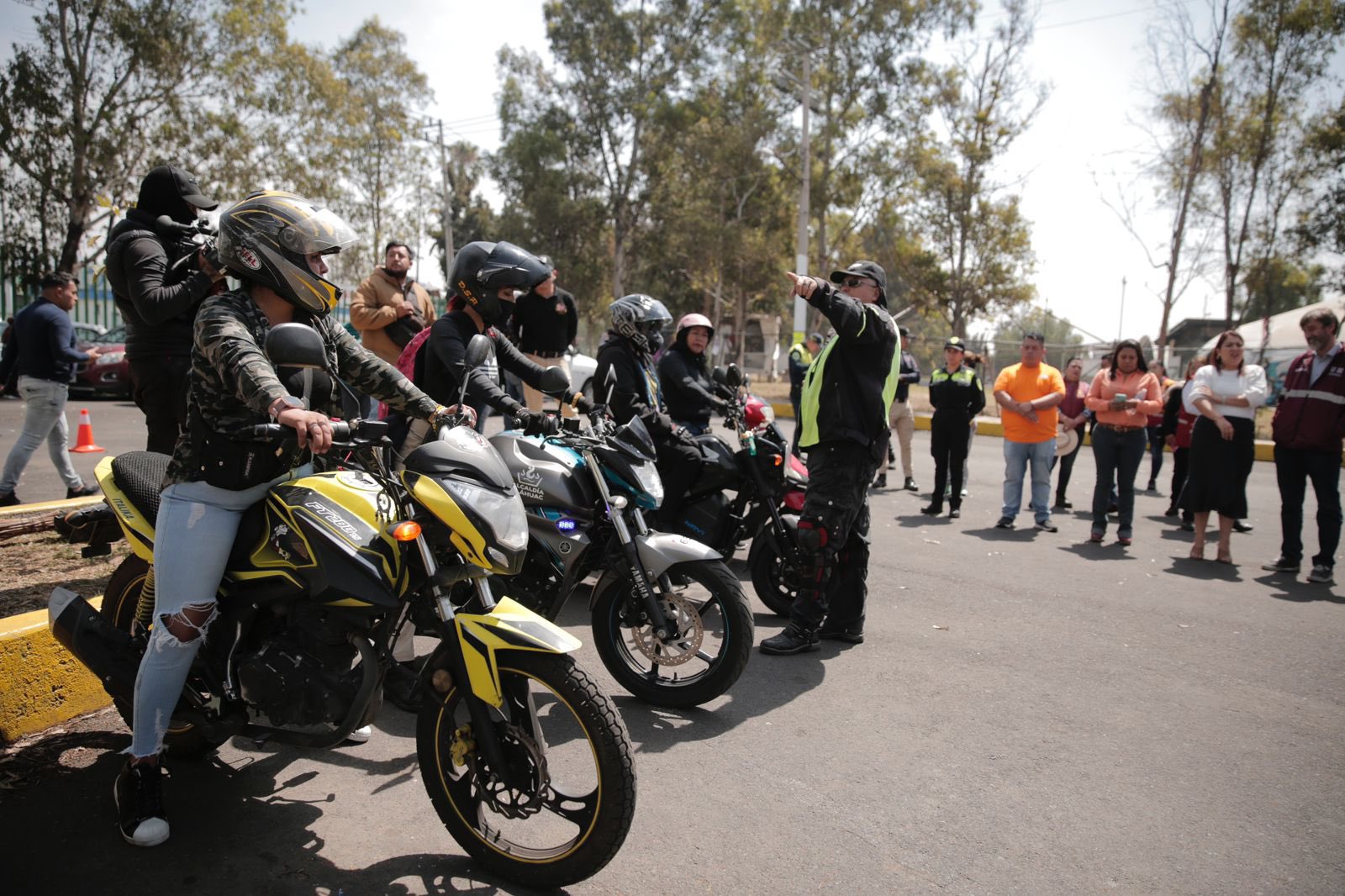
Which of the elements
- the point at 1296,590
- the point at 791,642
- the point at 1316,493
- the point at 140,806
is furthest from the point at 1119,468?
the point at 140,806

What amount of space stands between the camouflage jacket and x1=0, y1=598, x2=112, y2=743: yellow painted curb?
1370mm

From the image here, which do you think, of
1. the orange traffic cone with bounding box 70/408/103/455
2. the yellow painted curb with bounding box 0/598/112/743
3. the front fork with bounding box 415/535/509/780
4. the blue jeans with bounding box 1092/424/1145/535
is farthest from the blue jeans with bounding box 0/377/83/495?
the blue jeans with bounding box 1092/424/1145/535

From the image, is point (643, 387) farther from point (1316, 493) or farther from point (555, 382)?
point (1316, 493)

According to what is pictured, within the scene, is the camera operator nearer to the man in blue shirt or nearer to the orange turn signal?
the orange turn signal

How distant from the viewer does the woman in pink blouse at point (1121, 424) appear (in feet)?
27.4

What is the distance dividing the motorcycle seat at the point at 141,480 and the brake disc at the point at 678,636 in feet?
6.43

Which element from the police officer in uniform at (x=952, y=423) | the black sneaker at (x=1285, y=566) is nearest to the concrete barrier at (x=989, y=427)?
the police officer in uniform at (x=952, y=423)

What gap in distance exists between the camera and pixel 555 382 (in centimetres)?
407

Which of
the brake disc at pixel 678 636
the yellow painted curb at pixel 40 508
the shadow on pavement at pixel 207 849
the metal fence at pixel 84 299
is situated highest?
the metal fence at pixel 84 299

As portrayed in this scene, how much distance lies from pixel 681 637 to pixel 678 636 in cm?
3

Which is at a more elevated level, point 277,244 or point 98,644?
point 277,244

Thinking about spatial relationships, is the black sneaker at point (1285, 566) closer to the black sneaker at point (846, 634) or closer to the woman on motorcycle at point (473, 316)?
the black sneaker at point (846, 634)

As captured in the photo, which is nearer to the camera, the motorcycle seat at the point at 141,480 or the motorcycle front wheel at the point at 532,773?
the motorcycle front wheel at the point at 532,773

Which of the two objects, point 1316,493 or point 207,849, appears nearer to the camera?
point 207,849
